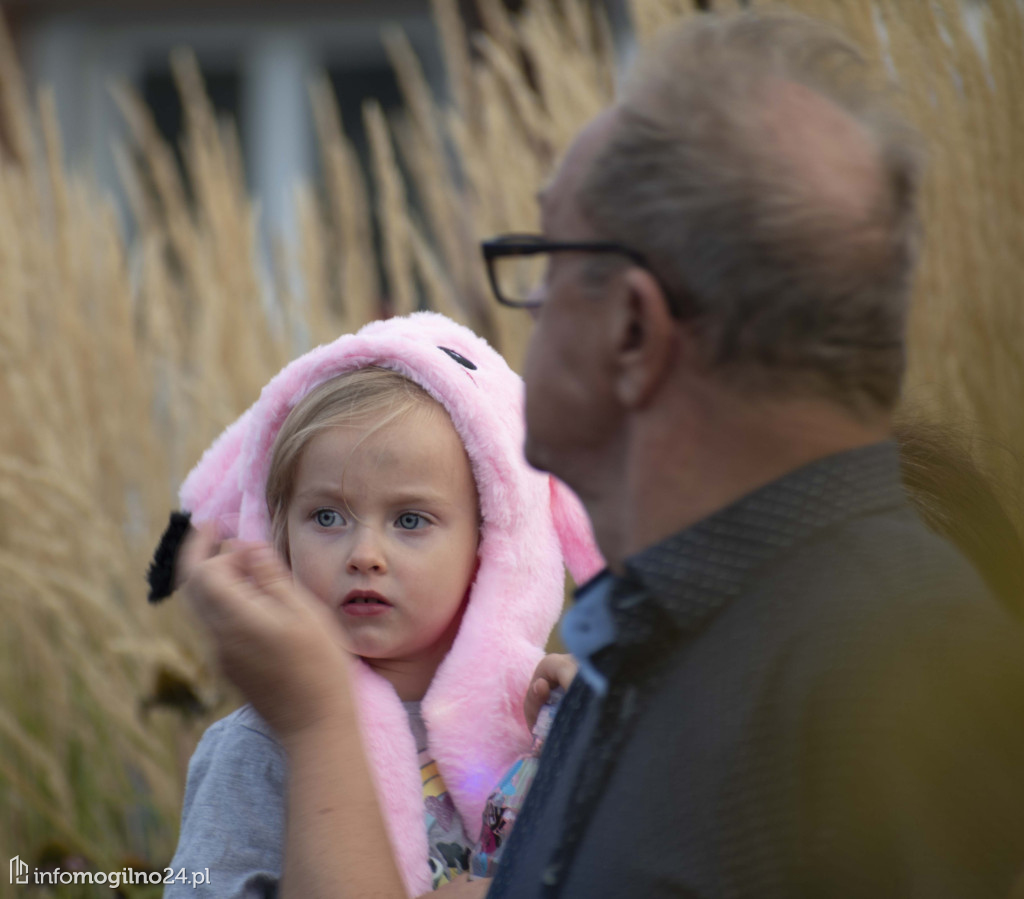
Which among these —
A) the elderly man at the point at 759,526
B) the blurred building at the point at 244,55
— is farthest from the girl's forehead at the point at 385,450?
the blurred building at the point at 244,55

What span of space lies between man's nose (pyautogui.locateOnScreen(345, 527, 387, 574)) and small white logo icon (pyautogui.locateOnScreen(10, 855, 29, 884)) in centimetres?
149

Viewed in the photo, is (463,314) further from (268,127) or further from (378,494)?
(268,127)

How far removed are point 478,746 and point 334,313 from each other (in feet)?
7.51

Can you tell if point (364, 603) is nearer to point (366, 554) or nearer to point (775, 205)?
point (366, 554)

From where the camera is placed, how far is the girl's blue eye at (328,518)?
4.68ft

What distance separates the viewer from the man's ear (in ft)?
2.81

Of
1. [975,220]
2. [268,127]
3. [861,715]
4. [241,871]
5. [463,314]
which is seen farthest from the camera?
[268,127]

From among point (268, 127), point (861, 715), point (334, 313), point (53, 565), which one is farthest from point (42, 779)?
point (268, 127)

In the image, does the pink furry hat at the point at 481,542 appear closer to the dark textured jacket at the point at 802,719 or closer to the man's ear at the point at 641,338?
the dark textured jacket at the point at 802,719

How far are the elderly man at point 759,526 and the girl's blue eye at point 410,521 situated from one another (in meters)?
0.52

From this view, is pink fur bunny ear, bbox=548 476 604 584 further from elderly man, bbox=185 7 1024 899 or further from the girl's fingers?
elderly man, bbox=185 7 1024 899

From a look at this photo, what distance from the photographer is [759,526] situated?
2.81 feet

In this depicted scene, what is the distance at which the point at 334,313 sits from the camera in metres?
3.51

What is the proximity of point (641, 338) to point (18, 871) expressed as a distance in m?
2.14
